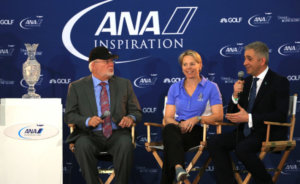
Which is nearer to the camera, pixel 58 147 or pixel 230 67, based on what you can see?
pixel 58 147

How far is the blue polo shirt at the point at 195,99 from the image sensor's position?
454cm

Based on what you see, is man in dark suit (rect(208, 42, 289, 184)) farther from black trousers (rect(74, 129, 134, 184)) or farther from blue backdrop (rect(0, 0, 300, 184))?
blue backdrop (rect(0, 0, 300, 184))

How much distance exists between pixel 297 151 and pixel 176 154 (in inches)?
78.1

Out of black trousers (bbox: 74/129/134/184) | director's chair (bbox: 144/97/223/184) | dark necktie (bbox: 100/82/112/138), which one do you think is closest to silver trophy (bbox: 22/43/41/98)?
dark necktie (bbox: 100/82/112/138)

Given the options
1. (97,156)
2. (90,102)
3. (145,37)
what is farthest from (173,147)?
(145,37)

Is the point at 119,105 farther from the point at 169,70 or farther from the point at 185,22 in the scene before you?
the point at 185,22

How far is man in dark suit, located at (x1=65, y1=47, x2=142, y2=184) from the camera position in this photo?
13.8 feet

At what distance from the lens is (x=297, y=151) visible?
17.4 ft

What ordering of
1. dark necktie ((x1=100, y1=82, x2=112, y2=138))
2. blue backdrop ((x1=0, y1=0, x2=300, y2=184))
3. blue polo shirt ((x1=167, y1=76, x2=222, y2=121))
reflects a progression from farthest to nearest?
blue backdrop ((x1=0, y1=0, x2=300, y2=184)) < blue polo shirt ((x1=167, y1=76, x2=222, y2=121)) < dark necktie ((x1=100, y1=82, x2=112, y2=138))

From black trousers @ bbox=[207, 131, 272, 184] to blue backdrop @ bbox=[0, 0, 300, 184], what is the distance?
110 cm

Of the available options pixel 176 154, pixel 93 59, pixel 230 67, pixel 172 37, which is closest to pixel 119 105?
pixel 93 59

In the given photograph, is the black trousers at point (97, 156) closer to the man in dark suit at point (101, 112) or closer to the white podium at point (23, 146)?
the man in dark suit at point (101, 112)

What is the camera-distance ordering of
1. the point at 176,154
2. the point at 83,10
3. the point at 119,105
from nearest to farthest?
the point at 176,154 → the point at 119,105 → the point at 83,10

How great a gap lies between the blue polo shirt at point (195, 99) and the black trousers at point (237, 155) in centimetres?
38
